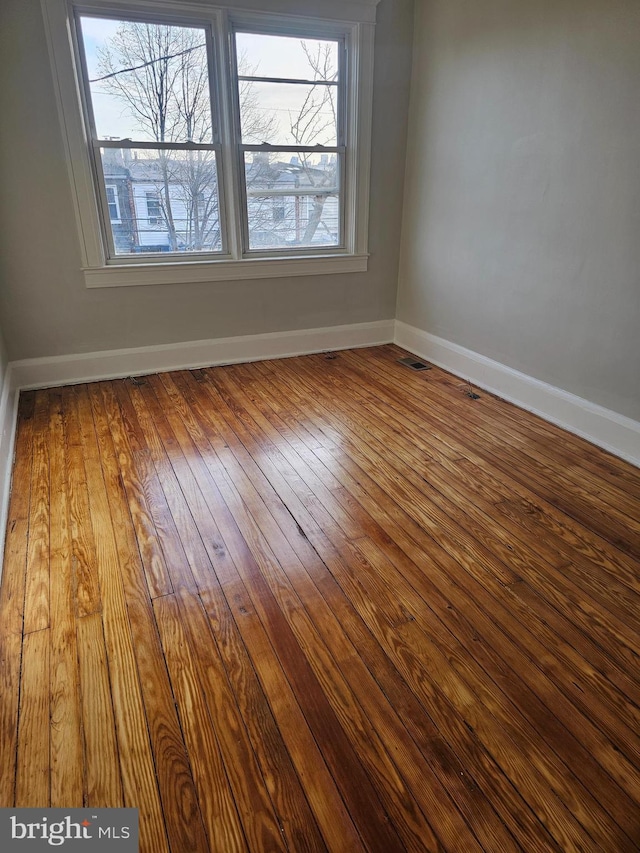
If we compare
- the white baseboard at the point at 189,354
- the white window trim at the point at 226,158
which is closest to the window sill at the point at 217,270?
the white window trim at the point at 226,158

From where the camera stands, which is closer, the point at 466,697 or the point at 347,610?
the point at 466,697

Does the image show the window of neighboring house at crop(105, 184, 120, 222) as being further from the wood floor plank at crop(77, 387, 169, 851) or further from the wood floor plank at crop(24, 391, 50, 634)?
the wood floor plank at crop(77, 387, 169, 851)

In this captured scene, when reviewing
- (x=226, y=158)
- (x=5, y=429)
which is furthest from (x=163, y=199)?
(x=5, y=429)

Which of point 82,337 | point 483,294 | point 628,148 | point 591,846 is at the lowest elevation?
point 591,846

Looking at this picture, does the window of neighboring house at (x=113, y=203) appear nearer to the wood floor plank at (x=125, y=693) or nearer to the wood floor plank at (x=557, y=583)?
the wood floor plank at (x=125, y=693)

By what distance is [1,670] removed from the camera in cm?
156

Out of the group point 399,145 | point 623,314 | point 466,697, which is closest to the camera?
point 466,697

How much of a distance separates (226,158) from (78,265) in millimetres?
1212

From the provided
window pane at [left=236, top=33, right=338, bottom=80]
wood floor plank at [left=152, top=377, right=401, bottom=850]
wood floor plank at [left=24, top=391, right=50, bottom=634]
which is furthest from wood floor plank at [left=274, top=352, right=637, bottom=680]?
window pane at [left=236, top=33, right=338, bottom=80]

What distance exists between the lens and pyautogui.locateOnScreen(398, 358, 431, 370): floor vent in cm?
407

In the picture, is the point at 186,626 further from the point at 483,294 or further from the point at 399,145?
the point at 399,145

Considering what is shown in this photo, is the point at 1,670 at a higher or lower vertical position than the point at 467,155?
lower

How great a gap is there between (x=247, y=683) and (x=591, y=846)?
0.88 metres

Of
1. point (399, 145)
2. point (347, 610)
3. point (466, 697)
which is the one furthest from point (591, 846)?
point (399, 145)
